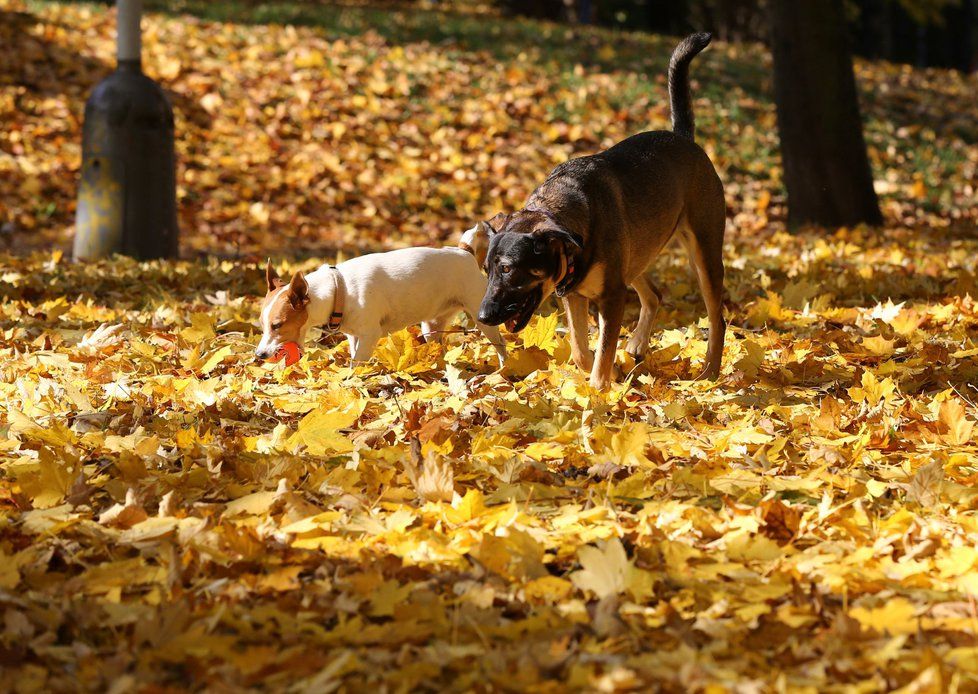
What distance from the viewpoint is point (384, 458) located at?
3443mm

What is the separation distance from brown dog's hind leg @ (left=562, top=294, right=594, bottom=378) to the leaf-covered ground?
0.12 metres

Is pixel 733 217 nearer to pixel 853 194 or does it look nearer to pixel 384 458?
pixel 853 194

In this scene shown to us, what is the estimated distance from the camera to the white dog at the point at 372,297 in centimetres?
477

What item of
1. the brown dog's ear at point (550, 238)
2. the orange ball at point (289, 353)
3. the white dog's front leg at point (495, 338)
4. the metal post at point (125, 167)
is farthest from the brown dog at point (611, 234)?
the metal post at point (125, 167)

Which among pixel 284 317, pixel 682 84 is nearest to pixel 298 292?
pixel 284 317

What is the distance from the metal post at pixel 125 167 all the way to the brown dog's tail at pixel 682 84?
16.2 ft

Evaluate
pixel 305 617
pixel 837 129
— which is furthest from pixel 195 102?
pixel 305 617

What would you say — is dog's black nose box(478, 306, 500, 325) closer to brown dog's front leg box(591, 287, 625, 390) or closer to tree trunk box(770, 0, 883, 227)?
brown dog's front leg box(591, 287, 625, 390)

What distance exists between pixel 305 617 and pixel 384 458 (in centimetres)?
104

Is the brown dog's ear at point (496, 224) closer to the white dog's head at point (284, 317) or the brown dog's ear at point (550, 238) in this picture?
the brown dog's ear at point (550, 238)

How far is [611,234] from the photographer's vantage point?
4332mm

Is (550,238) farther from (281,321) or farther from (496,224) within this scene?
(281,321)

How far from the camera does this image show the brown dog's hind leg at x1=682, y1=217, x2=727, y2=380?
4879mm

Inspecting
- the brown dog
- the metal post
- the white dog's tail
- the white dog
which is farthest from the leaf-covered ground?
the metal post
